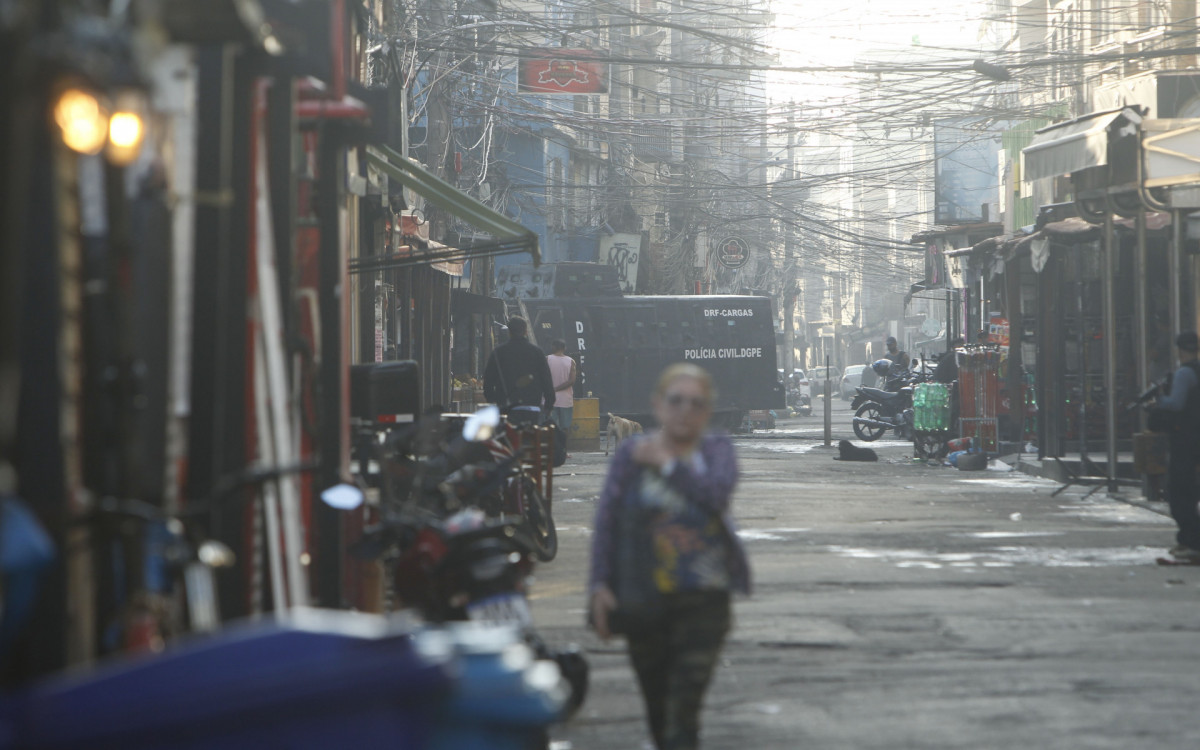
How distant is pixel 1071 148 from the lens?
53.1 ft

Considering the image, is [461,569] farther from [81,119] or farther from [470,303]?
[470,303]

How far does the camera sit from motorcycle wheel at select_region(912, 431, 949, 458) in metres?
24.5

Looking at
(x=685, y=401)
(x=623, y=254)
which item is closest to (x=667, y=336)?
(x=623, y=254)

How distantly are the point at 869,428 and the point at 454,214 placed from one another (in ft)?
65.3

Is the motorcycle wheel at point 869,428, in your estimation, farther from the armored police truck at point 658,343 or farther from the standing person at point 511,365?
the standing person at point 511,365

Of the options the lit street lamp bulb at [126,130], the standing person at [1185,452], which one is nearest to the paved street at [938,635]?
the standing person at [1185,452]

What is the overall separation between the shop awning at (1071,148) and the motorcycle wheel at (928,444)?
813 centimetres

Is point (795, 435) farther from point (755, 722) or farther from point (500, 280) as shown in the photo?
point (755, 722)

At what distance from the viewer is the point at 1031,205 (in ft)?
103

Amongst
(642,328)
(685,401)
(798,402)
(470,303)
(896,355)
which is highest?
(470,303)

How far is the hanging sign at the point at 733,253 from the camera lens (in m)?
49.6

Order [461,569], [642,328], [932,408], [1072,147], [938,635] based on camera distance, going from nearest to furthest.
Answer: [461,569] → [938,635] → [1072,147] → [932,408] → [642,328]

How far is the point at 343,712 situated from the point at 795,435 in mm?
31410

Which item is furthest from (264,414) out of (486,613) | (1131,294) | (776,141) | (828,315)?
(828,315)
